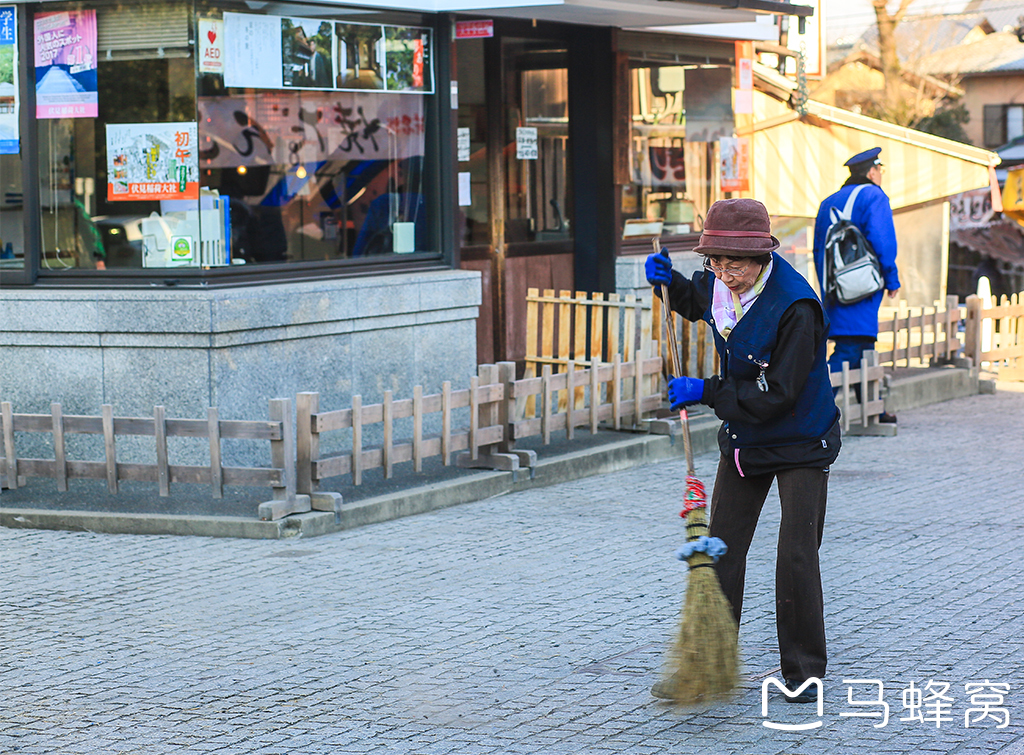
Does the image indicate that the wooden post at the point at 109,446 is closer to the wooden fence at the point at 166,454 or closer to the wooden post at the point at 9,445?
the wooden fence at the point at 166,454

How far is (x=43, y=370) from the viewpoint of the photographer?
8.78 metres

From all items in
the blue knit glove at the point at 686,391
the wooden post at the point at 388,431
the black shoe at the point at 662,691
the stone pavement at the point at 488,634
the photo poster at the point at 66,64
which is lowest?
the stone pavement at the point at 488,634

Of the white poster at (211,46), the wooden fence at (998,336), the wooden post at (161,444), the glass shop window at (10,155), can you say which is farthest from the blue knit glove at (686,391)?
the wooden fence at (998,336)

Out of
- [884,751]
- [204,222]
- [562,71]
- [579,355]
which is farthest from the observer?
[562,71]

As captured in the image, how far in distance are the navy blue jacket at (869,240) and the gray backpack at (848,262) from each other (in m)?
0.04

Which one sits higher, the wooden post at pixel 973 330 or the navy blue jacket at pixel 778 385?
the navy blue jacket at pixel 778 385

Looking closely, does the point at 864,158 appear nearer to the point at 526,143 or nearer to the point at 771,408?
the point at 526,143

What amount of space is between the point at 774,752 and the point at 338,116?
626 cm

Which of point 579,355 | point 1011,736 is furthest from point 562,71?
point 1011,736

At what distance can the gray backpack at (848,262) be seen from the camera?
1019 cm

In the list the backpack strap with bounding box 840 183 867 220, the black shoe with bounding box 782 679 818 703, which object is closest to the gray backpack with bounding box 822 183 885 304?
the backpack strap with bounding box 840 183 867 220

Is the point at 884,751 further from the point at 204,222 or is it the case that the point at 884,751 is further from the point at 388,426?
the point at 204,222

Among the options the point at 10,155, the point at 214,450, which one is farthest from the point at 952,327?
the point at 10,155

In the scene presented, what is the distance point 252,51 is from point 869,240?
454cm
